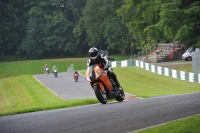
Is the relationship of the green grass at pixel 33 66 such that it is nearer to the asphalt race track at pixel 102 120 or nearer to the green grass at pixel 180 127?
the asphalt race track at pixel 102 120

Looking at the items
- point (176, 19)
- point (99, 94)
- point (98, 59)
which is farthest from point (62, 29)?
point (99, 94)

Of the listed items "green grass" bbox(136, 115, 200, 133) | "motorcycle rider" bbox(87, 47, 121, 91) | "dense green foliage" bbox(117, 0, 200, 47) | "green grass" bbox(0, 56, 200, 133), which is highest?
"dense green foliage" bbox(117, 0, 200, 47)

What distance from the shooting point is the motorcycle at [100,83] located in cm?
1518

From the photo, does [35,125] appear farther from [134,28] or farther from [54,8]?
[54,8]

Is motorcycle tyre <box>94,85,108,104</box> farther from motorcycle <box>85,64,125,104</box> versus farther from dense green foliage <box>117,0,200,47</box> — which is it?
dense green foliage <box>117,0,200,47</box>

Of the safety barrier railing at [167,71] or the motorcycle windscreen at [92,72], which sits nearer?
the motorcycle windscreen at [92,72]

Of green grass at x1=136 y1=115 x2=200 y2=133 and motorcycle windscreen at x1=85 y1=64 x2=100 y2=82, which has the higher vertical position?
motorcycle windscreen at x1=85 y1=64 x2=100 y2=82

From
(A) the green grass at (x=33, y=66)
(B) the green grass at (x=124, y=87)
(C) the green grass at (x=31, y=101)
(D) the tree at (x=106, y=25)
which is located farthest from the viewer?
(D) the tree at (x=106, y=25)

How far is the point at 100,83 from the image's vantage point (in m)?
15.5

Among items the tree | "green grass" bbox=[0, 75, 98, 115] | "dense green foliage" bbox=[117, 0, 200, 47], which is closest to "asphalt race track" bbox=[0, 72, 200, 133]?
"green grass" bbox=[0, 75, 98, 115]

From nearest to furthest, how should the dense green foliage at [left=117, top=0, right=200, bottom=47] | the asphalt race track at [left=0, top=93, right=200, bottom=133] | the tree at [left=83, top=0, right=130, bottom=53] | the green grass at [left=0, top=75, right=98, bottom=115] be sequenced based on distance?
the asphalt race track at [left=0, top=93, right=200, bottom=133] < the green grass at [left=0, top=75, right=98, bottom=115] < the dense green foliage at [left=117, top=0, right=200, bottom=47] < the tree at [left=83, top=0, right=130, bottom=53]

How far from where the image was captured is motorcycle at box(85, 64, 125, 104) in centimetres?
1518

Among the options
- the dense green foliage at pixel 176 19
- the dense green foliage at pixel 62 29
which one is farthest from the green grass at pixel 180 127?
the dense green foliage at pixel 62 29

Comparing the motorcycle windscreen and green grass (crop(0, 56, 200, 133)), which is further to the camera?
green grass (crop(0, 56, 200, 133))
